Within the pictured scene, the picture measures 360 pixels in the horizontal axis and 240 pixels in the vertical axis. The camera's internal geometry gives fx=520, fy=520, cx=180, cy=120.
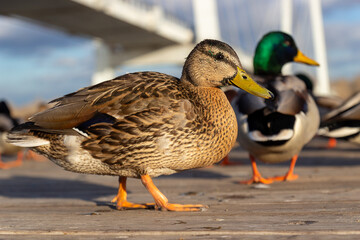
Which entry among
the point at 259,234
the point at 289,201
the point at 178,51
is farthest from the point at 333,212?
the point at 178,51

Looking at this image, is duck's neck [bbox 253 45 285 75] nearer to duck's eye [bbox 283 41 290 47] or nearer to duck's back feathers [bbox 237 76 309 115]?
duck's eye [bbox 283 41 290 47]

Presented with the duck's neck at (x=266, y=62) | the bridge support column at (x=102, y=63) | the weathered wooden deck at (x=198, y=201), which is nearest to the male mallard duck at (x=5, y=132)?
the weathered wooden deck at (x=198, y=201)

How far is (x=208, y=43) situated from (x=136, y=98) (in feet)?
1.91

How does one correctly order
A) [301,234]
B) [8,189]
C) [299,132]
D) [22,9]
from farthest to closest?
[22,9] < [8,189] < [299,132] < [301,234]

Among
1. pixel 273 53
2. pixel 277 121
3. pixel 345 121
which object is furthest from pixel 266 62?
pixel 277 121

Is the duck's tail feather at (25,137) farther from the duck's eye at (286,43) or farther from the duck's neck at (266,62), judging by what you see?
the duck's eye at (286,43)

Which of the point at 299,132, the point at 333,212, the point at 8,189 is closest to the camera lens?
the point at 333,212

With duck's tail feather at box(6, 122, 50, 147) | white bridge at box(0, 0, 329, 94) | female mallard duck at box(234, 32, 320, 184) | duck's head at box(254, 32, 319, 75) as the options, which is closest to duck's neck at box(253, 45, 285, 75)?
duck's head at box(254, 32, 319, 75)

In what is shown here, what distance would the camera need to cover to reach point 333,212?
8.80 ft

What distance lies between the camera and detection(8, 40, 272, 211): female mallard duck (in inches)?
109

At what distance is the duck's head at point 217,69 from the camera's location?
301 centimetres

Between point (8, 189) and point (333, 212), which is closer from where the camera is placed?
point (333, 212)

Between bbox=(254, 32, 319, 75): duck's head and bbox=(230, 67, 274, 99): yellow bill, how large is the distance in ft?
6.46

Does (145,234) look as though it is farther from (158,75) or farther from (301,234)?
(158,75)
